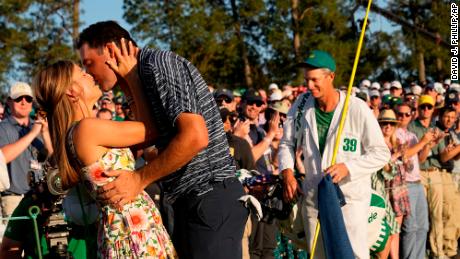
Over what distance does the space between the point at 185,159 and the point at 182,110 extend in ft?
0.71

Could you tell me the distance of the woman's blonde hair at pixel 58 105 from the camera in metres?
4.00

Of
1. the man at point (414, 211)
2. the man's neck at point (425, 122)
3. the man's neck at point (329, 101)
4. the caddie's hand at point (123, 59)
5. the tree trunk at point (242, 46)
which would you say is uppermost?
the tree trunk at point (242, 46)

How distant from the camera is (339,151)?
6.29m

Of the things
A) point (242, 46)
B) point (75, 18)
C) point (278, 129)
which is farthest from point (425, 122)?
point (242, 46)

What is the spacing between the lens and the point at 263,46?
3378 cm

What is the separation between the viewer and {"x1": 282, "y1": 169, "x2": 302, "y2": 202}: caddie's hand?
20.9ft

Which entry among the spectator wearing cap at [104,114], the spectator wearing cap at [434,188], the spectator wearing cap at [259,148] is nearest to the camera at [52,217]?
the spectator wearing cap at [259,148]

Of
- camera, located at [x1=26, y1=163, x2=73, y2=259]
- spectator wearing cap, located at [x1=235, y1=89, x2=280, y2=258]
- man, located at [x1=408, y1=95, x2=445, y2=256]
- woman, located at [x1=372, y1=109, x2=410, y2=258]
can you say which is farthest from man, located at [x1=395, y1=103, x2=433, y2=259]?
camera, located at [x1=26, y1=163, x2=73, y2=259]

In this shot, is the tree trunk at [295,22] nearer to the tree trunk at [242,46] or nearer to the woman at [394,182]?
the tree trunk at [242,46]

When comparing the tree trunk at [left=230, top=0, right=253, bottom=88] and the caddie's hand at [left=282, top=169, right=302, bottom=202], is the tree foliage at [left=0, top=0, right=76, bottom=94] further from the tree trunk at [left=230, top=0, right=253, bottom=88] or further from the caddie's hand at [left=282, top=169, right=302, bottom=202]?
the caddie's hand at [left=282, top=169, right=302, bottom=202]

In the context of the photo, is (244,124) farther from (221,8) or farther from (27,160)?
(221,8)

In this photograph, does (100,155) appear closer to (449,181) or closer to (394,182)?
(394,182)

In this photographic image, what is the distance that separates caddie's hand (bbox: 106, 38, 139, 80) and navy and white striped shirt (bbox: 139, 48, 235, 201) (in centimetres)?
4

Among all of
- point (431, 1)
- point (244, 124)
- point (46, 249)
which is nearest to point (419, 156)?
point (244, 124)
